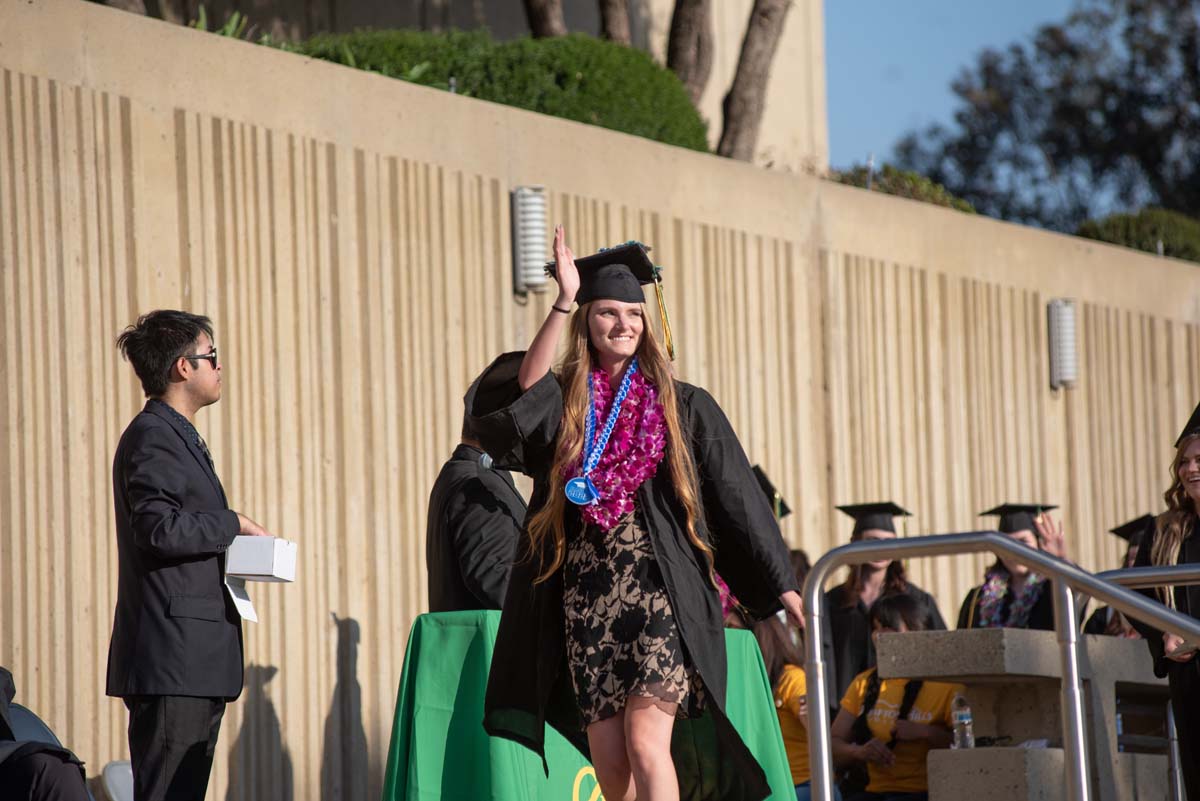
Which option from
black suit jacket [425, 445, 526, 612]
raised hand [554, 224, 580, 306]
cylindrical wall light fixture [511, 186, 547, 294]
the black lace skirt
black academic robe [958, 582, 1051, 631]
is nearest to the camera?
the black lace skirt

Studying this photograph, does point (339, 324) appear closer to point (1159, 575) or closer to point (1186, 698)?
point (1186, 698)

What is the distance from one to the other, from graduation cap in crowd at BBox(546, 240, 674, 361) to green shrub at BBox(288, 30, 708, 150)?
5.24m

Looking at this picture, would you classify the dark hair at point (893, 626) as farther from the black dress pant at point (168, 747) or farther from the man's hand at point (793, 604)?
the black dress pant at point (168, 747)

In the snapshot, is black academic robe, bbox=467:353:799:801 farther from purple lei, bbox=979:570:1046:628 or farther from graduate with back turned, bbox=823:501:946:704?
purple lei, bbox=979:570:1046:628

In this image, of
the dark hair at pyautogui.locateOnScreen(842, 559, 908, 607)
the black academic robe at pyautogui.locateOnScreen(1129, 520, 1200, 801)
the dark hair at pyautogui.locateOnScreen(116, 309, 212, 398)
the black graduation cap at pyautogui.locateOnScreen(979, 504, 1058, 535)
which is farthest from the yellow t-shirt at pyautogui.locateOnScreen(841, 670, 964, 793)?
the dark hair at pyautogui.locateOnScreen(116, 309, 212, 398)

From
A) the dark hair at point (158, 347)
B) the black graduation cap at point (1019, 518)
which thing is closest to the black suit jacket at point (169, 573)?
the dark hair at point (158, 347)

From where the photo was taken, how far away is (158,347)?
5.43m

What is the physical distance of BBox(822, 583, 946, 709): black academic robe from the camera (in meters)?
8.16

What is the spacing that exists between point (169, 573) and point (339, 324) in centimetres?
300

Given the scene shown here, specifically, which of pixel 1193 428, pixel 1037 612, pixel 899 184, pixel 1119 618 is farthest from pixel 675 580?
pixel 899 184

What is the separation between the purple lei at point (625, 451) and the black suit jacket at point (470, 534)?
1209 millimetres

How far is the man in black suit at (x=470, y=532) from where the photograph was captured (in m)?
6.03

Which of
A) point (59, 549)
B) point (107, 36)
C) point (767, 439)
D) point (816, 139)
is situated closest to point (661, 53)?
point (816, 139)

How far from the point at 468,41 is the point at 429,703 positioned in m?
5.67
